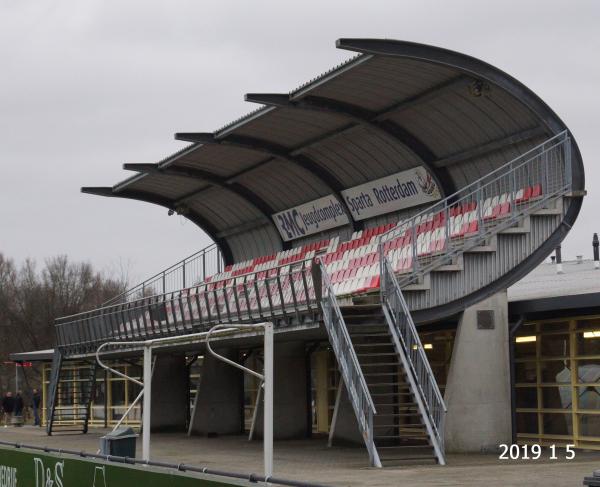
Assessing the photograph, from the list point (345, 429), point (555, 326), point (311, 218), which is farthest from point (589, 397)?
point (311, 218)

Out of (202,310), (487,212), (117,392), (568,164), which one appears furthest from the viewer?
(117,392)

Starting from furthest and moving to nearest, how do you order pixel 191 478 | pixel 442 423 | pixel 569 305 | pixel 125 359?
1. pixel 125 359
2. pixel 569 305
3. pixel 442 423
4. pixel 191 478

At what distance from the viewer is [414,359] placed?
74.5ft

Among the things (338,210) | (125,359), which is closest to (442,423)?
(338,210)

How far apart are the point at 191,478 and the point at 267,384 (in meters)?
3.81

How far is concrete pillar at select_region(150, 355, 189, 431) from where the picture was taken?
37156mm

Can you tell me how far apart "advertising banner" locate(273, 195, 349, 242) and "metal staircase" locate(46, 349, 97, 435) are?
698 centimetres

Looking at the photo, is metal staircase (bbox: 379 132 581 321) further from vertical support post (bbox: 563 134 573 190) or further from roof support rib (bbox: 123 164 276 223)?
roof support rib (bbox: 123 164 276 223)

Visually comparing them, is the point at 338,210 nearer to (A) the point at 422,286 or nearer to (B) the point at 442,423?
(A) the point at 422,286

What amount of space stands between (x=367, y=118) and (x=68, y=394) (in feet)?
56.3

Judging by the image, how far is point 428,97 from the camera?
26234mm

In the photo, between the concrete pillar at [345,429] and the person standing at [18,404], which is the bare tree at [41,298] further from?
the concrete pillar at [345,429]

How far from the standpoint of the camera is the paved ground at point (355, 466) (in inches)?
667

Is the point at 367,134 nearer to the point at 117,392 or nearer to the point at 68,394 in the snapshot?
the point at 68,394
